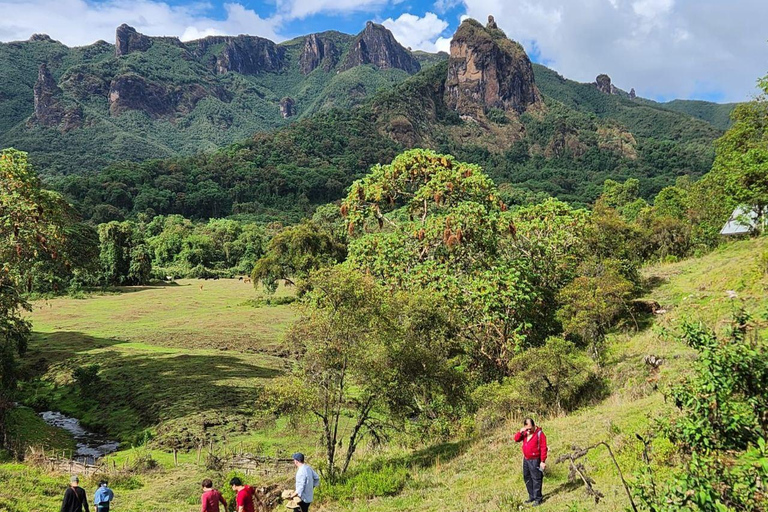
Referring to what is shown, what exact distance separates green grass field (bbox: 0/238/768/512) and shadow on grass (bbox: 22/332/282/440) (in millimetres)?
92

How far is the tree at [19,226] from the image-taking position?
20.8m

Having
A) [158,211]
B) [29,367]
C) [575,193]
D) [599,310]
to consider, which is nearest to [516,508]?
[599,310]

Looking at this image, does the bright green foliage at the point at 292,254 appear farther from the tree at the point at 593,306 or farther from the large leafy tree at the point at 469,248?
the tree at the point at 593,306

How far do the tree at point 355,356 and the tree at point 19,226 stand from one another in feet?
44.8

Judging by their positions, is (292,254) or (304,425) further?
(292,254)

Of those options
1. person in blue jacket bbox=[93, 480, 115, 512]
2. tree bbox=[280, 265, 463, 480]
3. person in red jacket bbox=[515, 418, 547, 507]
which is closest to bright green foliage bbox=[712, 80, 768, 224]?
tree bbox=[280, 265, 463, 480]

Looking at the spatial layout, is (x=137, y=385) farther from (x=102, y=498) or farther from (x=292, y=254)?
(x=292, y=254)

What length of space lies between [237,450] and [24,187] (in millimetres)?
14736

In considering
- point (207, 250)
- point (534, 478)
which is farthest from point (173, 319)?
point (207, 250)

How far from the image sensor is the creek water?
21.9 meters

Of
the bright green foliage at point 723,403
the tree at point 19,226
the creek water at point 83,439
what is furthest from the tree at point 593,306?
the tree at point 19,226

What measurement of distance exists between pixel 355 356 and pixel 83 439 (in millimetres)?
17942

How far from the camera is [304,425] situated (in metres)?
17.1

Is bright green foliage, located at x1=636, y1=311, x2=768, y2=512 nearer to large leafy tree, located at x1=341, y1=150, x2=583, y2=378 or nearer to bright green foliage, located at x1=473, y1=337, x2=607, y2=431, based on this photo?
bright green foliage, located at x1=473, y1=337, x2=607, y2=431
